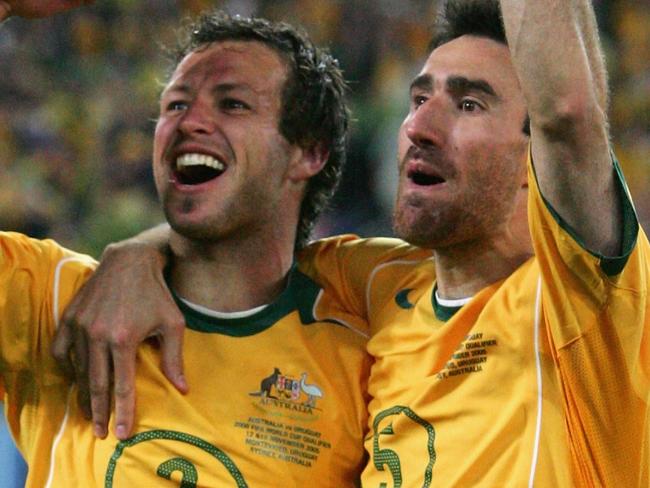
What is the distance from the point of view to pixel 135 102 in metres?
6.68

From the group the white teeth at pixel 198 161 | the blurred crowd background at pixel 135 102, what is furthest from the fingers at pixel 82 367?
the blurred crowd background at pixel 135 102

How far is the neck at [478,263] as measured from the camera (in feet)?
8.40

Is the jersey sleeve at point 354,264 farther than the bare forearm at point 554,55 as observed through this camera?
Yes

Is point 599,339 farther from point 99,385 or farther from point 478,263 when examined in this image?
point 99,385

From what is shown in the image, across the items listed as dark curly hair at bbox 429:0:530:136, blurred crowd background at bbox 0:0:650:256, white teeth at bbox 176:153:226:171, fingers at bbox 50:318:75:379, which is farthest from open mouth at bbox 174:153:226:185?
blurred crowd background at bbox 0:0:650:256

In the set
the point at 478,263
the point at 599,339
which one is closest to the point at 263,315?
the point at 478,263

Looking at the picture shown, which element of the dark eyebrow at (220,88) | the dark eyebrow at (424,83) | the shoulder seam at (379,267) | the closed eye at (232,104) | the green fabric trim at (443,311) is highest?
the dark eyebrow at (220,88)

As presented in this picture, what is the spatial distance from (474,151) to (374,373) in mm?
553

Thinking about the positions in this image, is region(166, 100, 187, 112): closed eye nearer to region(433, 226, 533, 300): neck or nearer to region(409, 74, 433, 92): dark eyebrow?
region(409, 74, 433, 92): dark eyebrow

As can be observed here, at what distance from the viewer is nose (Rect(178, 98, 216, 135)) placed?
2.83 m

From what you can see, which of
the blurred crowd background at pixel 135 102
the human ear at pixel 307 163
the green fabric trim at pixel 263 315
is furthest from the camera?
the blurred crowd background at pixel 135 102

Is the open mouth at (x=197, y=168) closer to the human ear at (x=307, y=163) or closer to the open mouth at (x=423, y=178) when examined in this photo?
the human ear at (x=307, y=163)

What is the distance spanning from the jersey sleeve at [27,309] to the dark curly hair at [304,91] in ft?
2.36

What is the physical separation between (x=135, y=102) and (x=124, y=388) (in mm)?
4332
